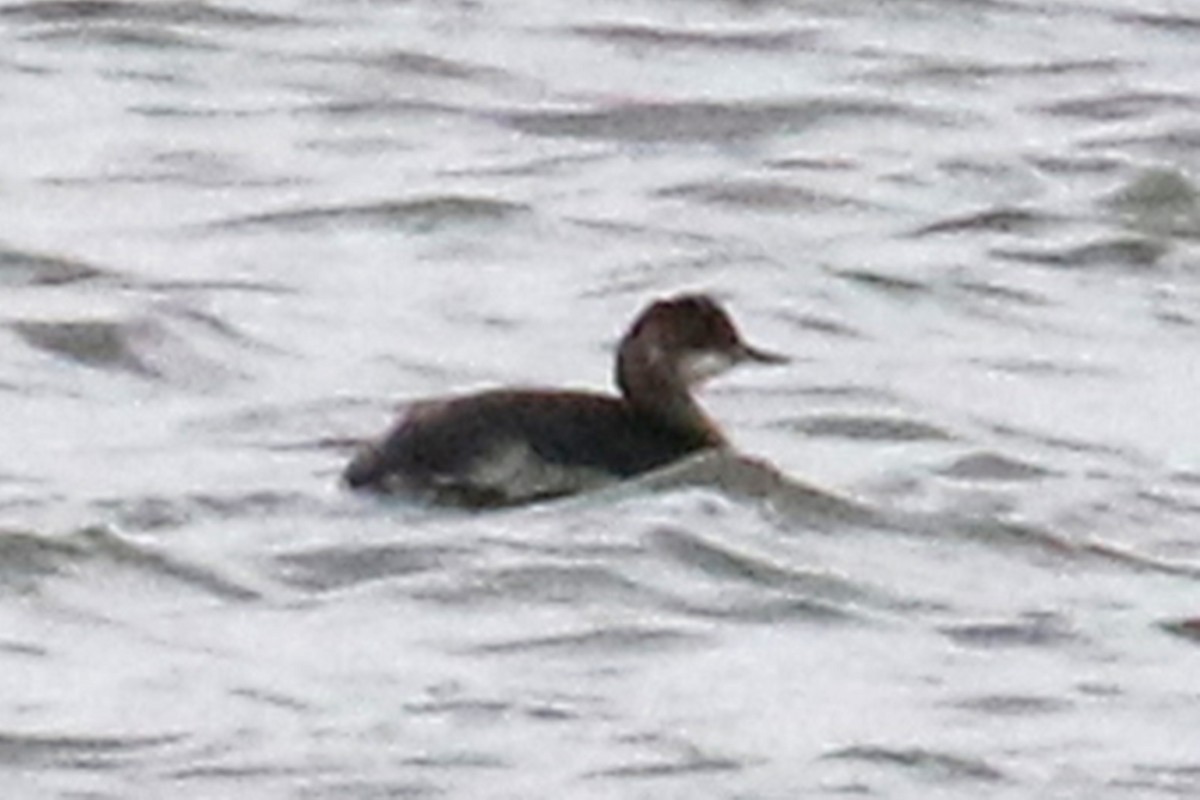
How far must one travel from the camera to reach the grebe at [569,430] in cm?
1306

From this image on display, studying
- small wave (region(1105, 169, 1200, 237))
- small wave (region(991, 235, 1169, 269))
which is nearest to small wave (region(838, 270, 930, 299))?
small wave (region(991, 235, 1169, 269))

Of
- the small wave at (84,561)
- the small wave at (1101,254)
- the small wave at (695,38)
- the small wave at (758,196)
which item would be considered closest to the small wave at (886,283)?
the small wave at (1101,254)

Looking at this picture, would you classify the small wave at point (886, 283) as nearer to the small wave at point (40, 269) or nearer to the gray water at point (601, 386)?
the gray water at point (601, 386)

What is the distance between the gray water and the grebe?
0.29ft

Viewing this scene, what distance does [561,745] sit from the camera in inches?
471

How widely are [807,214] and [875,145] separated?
3.09 ft

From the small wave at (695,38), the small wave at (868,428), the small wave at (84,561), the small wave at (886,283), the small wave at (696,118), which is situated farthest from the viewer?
the small wave at (695,38)

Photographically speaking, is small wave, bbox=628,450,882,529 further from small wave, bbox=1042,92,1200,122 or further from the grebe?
small wave, bbox=1042,92,1200,122

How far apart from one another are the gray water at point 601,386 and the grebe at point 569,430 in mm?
87

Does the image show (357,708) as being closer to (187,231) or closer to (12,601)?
(12,601)

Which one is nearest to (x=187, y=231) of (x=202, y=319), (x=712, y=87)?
(x=202, y=319)

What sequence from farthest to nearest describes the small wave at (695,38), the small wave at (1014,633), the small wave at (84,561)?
the small wave at (695,38) < the small wave at (84,561) < the small wave at (1014,633)

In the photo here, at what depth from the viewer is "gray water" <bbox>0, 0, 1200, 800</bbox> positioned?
39.7 ft

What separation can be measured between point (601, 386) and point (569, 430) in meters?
1.45
